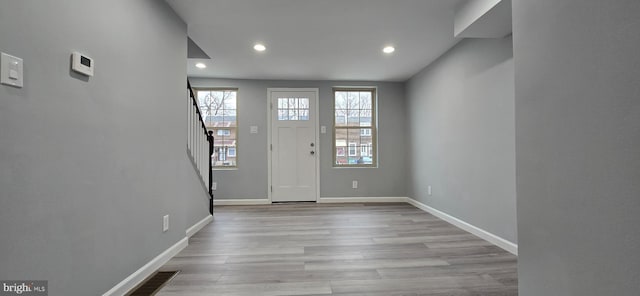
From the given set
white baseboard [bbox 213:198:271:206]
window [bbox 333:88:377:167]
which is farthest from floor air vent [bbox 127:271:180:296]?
window [bbox 333:88:377:167]

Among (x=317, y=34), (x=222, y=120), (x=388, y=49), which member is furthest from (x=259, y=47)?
(x=222, y=120)

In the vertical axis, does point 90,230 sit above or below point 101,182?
below

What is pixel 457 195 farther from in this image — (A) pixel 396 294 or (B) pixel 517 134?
(B) pixel 517 134

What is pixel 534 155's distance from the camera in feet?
3.67

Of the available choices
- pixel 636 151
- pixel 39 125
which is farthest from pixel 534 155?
pixel 39 125

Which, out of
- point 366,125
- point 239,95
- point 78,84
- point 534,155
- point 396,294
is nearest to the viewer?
point 534,155

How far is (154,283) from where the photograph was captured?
183cm

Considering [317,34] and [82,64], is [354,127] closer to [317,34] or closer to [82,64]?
[317,34]

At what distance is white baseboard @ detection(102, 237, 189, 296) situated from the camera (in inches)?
64.2

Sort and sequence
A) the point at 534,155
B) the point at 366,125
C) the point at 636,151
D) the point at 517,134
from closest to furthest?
the point at 636,151 < the point at 534,155 < the point at 517,134 < the point at 366,125

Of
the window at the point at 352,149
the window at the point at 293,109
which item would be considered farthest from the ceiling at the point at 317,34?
the window at the point at 352,149

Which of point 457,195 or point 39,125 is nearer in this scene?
point 39,125

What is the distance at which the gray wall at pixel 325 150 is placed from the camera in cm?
470

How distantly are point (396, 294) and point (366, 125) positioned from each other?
3.65 meters
